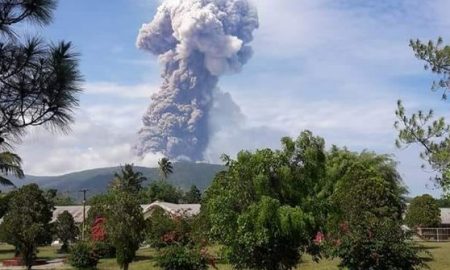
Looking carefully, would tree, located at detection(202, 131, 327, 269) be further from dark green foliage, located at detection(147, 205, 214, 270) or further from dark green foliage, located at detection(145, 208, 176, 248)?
dark green foliage, located at detection(145, 208, 176, 248)

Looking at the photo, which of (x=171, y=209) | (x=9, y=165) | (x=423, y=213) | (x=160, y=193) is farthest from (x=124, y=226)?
(x=160, y=193)

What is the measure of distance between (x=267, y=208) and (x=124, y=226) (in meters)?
13.4

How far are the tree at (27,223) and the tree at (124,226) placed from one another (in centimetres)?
1333

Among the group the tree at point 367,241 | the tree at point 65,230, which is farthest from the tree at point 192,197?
the tree at point 367,241

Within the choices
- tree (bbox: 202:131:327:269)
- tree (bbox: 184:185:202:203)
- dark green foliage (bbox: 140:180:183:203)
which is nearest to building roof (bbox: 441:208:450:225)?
dark green foliage (bbox: 140:180:183:203)

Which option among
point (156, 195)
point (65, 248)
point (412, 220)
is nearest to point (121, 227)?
point (65, 248)

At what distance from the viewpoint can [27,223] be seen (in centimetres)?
4747

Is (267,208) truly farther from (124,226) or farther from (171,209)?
(171,209)

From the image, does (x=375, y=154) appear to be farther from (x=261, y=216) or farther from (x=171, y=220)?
(x=261, y=216)

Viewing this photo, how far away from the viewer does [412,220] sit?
70.2m

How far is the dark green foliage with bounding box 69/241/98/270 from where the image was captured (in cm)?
3975

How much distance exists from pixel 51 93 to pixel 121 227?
2375 cm

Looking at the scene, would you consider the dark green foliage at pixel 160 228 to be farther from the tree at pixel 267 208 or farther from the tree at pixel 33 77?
the tree at pixel 33 77

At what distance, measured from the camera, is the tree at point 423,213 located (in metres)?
69.9
